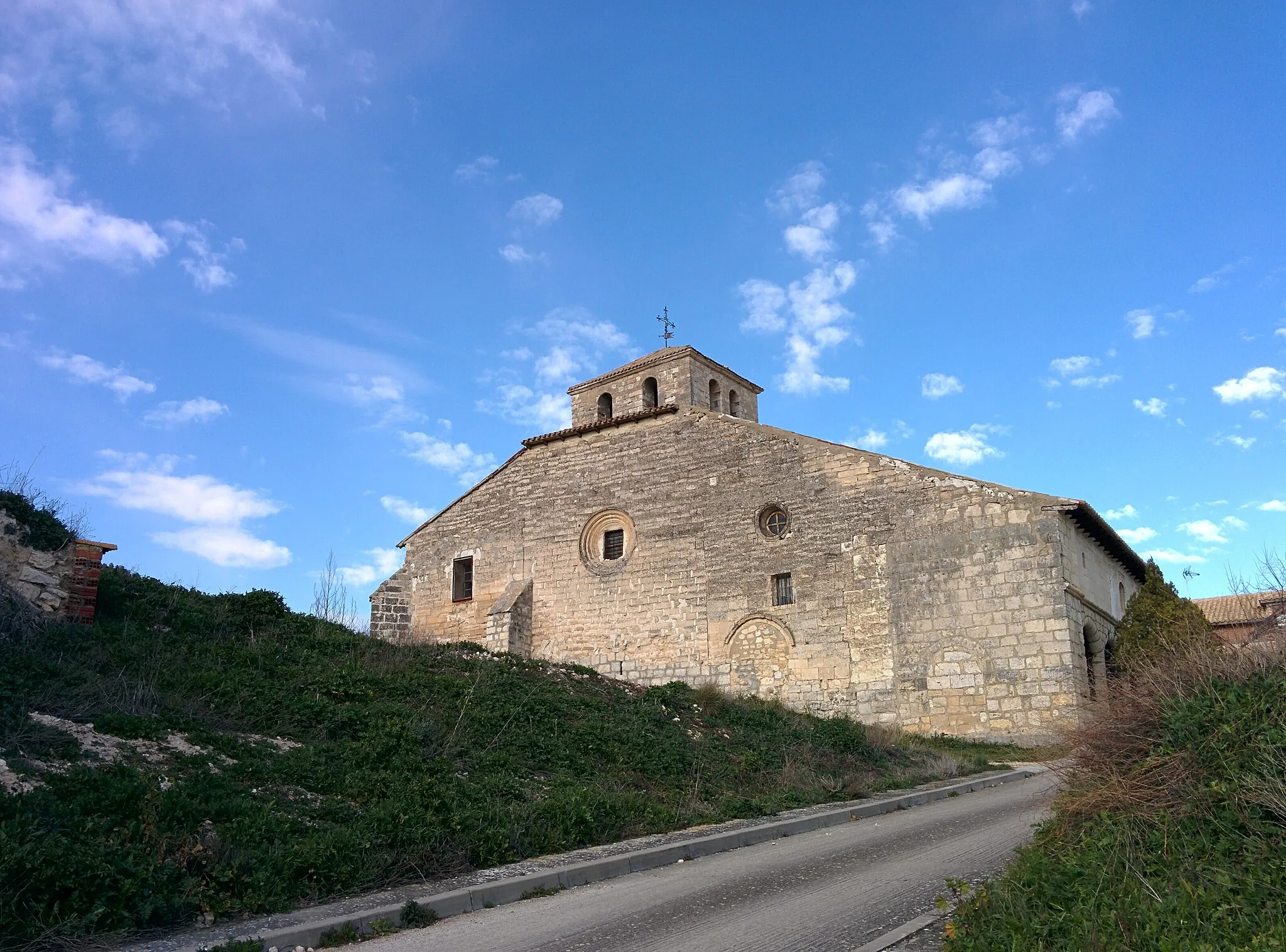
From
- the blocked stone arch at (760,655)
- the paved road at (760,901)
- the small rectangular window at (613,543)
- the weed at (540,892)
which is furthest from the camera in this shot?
the small rectangular window at (613,543)

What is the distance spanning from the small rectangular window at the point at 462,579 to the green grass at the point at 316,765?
32.7 feet

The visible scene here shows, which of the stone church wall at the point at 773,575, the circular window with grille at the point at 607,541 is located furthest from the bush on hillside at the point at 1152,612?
the circular window with grille at the point at 607,541

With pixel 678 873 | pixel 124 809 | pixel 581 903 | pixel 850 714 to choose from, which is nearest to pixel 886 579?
pixel 850 714

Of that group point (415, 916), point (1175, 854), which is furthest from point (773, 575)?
point (1175, 854)

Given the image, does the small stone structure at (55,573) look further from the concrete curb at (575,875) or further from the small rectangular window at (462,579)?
the small rectangular window at (462,579)

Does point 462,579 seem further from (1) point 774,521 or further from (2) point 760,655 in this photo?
(1) point 774,521

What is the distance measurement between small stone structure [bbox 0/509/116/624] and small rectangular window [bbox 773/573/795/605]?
44.5 ft

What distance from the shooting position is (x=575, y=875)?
7.59 m

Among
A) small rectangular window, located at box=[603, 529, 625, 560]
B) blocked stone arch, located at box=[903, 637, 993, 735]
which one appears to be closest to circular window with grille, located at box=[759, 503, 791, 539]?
small rectangular window, located at box=[603, 529, 625, 560]

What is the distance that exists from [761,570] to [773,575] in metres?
0.34

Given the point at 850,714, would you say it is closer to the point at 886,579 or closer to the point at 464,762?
the point at 886,579

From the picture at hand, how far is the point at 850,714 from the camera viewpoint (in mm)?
19172

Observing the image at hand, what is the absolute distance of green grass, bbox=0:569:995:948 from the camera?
19.7 feet

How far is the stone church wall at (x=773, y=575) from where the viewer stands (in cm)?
1788
